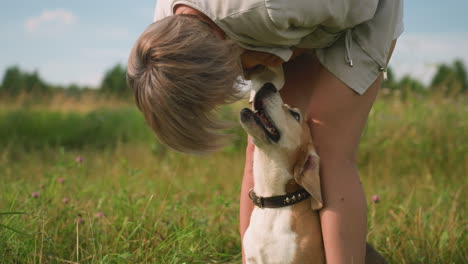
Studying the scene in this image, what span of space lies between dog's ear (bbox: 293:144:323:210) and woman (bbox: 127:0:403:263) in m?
0.04

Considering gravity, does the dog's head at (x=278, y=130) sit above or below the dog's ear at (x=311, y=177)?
above

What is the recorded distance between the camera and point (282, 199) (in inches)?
92.7

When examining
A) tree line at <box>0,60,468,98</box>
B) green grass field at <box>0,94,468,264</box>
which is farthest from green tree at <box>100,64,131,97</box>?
green grass field at <box>0,94,468,264</box>

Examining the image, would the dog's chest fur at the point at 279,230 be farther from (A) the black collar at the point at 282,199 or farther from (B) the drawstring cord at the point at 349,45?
(B) the drawstring cord at the point at 349,45

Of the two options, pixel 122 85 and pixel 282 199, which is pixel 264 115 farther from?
pixel 122 85

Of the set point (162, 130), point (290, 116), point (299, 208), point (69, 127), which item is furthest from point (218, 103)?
point (69, 127)

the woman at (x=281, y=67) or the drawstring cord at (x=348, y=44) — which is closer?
the woman at (x=281, y=67)

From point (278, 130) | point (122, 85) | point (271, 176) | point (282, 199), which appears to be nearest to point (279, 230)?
point (282, 199)

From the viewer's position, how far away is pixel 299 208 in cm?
230

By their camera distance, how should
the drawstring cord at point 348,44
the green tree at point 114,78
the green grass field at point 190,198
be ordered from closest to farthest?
1. the drawstring cord at point 348,44
2. the green grass field at point 190,198
3. the green tree at point 114,78

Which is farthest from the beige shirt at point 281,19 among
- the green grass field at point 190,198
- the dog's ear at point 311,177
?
the green grass field at point 190,198

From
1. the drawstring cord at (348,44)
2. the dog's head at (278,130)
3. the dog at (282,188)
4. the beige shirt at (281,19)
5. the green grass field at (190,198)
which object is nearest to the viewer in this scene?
the beige shirt at (281,19)

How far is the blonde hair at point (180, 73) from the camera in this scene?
75.7 inches

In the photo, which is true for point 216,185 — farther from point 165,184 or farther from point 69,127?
point 69,127
